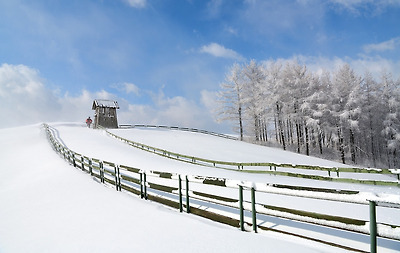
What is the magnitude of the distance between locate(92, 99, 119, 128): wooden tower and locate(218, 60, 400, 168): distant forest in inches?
1033

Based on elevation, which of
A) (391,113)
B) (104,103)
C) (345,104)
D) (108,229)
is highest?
(104,103)

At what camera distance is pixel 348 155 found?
33844mm

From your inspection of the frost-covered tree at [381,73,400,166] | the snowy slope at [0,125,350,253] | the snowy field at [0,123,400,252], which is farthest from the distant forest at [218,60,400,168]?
the snowy slope at [0,125,350,253]

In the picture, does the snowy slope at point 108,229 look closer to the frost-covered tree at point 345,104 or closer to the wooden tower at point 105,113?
the frost-covered tree at point 345,104

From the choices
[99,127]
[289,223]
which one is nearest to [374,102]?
[289,223]

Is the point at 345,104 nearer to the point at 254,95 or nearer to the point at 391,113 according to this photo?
the point at 391,113

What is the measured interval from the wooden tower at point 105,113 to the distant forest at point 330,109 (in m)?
26.2

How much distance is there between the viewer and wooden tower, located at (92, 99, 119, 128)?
44969 mm

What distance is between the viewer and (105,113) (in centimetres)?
4562

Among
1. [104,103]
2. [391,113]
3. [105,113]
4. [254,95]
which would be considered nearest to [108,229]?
[254,95]

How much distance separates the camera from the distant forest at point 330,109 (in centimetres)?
2930

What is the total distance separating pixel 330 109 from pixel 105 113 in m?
40.6

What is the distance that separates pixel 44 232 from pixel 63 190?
14.4 feet

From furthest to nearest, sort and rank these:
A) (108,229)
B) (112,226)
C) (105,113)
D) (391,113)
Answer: (105,113) < (391,113) < (112,226) < (108,229)
